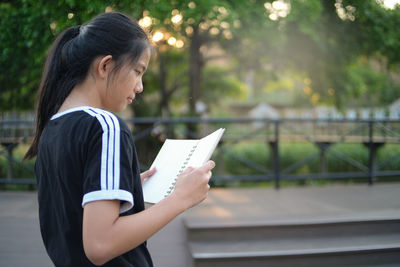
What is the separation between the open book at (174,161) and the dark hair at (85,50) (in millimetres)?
375

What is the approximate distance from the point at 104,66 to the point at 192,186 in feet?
1.48

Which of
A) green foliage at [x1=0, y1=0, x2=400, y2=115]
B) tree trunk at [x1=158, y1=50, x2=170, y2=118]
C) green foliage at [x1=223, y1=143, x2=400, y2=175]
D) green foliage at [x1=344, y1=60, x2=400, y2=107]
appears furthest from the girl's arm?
tree trunk at [x1=158, y1=50, x2=170, y2=118]

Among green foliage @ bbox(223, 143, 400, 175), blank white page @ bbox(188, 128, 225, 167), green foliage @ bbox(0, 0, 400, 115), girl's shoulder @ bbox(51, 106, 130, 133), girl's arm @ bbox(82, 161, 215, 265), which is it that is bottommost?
green foliage @ bbox(223, 143, 400, 175)

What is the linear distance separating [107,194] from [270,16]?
369 inches

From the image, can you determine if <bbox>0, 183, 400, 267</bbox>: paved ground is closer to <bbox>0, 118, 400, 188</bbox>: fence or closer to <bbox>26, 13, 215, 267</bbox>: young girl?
<bbox>0, 118, 400, 188</bbox>: fence

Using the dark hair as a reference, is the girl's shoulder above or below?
below

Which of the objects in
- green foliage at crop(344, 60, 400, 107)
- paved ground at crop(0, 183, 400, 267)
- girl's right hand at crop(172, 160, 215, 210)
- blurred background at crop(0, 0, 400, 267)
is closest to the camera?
girl's right hand at crop(172, 160, 215, 210)

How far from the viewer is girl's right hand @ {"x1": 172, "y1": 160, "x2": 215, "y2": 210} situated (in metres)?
1.07

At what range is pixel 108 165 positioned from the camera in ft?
3.07

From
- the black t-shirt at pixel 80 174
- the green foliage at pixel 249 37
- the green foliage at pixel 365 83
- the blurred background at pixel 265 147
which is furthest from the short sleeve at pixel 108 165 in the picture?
the green foliage at pixel 365 83

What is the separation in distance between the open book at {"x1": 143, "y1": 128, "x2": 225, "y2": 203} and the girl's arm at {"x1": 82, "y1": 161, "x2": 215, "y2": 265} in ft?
0.56

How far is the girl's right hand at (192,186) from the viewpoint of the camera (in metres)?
1.07

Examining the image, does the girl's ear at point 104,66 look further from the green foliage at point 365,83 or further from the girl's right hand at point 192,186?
the green foliage at point 365,83

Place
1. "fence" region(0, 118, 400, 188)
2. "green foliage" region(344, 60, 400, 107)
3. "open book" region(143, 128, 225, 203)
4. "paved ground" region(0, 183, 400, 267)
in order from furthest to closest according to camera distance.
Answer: "green foliage" region(344, 60, 400, 107)
"fence" region(0, 118, 400, 188)
"paved ground" region(0, 183, 400, 267)
"open book" region(143, 128, 225, 203)
